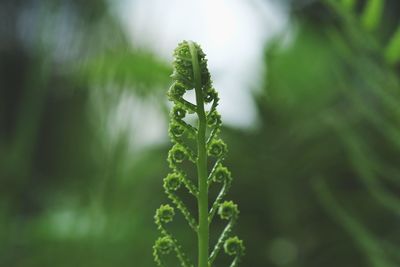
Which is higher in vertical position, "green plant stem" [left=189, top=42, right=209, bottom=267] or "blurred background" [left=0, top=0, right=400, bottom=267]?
"blurred background" [left=0, top=0, right=400, bottom=267]

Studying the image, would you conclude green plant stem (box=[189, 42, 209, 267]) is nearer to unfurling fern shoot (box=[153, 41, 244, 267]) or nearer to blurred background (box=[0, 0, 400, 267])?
unfurling fern shoot (box=[153, 41, 244, 267])

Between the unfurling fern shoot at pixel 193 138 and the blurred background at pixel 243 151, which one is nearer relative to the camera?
the unfurling fern shoot at pixel 193 138

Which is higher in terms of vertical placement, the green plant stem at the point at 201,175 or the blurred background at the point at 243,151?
the blurred background at the point at 243,151

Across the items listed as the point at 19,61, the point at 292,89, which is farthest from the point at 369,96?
the point at 19,61

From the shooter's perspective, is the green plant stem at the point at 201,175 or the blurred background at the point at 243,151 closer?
the green plant stem at the point at 201,175

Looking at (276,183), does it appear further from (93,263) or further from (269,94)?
(93,263)

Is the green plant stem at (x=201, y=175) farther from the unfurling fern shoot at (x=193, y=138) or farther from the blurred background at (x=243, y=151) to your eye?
the blurred background at (x=243, y=151)

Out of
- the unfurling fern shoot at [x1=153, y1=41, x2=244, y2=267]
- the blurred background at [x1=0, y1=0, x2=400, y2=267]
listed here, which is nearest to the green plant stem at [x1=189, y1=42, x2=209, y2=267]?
the unfurling fern shoot at [x1=153, y1=41, x2=244, y2=267]

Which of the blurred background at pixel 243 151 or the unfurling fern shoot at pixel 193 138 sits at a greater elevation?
the blurred background at pixel 243 151

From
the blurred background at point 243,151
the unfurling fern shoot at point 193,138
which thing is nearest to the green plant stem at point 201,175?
the unfurling fern shoot at point 193,138
